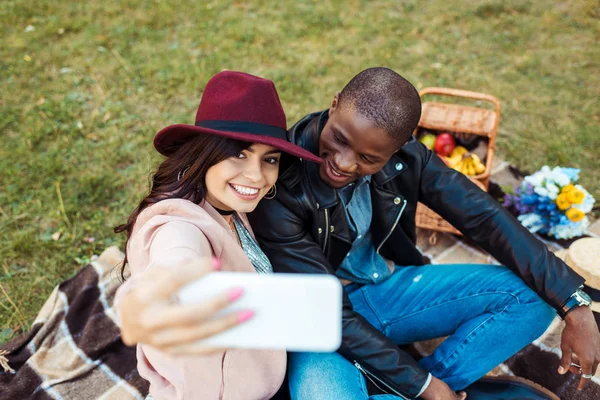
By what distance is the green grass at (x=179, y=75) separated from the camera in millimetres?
3580

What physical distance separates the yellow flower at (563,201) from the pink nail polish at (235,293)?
301cm

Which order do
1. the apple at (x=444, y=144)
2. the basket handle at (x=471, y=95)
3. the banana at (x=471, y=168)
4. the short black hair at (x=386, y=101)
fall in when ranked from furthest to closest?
the apple at (x=444, y=144) → the banana at (x=471, y=168) → the basket handle at (x=471, y=95) → the short black hair at (x=386, y=101)

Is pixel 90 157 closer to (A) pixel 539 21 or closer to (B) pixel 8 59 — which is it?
(B) pixel 8 59

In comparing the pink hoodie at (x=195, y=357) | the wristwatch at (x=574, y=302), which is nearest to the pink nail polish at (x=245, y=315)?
the pink hoodie at (x=195, y=357)

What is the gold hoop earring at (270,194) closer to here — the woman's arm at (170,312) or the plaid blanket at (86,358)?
the woman's arm at (170,312)

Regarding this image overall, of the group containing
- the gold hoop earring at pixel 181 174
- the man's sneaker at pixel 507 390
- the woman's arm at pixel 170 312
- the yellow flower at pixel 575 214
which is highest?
the woman's arm at pixel 170 312

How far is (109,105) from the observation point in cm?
456

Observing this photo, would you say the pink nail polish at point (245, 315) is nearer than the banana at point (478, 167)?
Yes

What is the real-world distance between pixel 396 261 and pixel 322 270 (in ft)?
2.61

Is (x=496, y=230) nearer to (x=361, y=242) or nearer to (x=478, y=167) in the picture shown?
(x=361, y=242)

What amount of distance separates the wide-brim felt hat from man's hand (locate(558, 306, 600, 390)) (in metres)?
0.60

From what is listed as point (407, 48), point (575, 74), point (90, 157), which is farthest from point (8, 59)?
point (575, 74)

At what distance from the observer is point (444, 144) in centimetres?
376

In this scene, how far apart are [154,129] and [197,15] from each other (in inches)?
89.2
